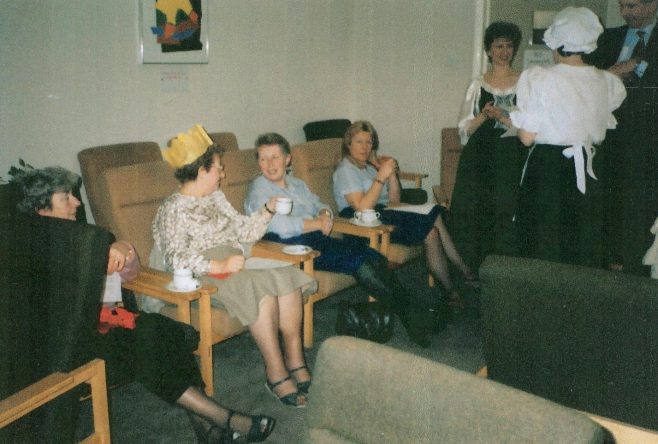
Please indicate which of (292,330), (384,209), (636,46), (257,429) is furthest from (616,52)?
(257,429)

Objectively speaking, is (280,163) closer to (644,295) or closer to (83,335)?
(83,335)

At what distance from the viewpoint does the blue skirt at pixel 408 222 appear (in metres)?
3.61

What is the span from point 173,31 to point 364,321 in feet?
7.22

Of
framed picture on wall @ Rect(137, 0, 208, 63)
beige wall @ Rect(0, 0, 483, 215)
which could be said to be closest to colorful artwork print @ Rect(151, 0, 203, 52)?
framed picture on wall @ Rect(137, 0, 208, 63)

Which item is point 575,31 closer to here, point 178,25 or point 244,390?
point 244,390

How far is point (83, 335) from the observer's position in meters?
1.82

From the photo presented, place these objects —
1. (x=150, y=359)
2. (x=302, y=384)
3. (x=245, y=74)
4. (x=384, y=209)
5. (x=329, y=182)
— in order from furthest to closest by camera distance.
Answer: (x=245, y=74), (x=329, y=182), (x=384, y=209), (x=302, y=384), (x=150, y=359)

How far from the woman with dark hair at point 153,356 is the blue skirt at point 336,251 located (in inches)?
38.4

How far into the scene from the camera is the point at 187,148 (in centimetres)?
268

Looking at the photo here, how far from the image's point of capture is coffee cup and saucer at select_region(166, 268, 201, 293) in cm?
245

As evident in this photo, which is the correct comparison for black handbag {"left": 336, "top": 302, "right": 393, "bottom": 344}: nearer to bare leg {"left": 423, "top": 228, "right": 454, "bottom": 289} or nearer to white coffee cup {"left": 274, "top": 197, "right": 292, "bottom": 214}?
bare leg {"left": 423, "top": 228, "right": 454, "bottom": 289}

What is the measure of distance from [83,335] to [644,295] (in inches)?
58.5

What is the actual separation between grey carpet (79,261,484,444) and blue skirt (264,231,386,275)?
43 cm

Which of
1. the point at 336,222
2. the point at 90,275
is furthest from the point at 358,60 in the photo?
the point at 90,275
